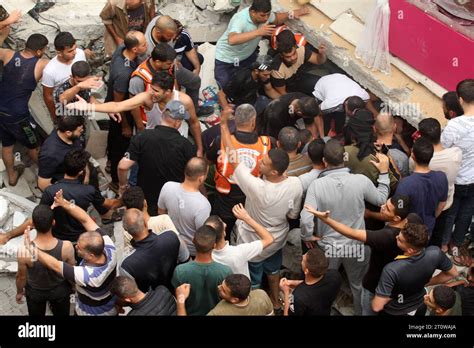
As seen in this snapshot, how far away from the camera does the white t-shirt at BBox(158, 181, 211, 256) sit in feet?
23.1

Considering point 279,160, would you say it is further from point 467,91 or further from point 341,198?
point 467,91

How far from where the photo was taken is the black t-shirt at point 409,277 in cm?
640

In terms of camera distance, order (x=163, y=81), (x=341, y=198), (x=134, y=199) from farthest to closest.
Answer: (x=163, y=81) < (x=341, y=198) < (x=134, y=199)

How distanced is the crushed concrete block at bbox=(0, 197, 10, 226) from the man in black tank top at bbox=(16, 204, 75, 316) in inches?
40.4

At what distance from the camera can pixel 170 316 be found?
6.23 metres

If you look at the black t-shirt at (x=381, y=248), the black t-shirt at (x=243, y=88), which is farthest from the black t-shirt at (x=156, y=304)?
the black t-shirt at (x=243, y=88)

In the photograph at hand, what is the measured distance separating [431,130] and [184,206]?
7.49 feet

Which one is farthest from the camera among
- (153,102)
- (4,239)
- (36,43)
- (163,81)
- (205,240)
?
(36,43)

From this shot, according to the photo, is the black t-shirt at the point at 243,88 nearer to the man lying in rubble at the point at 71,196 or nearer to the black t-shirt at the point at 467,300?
the man lying in rubble at the point at 71,196

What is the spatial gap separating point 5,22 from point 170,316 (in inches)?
166

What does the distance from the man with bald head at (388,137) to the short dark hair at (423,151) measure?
17.2 inches

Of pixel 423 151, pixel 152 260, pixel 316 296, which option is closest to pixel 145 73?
pixel 152 260

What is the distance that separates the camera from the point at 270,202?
7.07 meters

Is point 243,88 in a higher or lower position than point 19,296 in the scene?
higher
